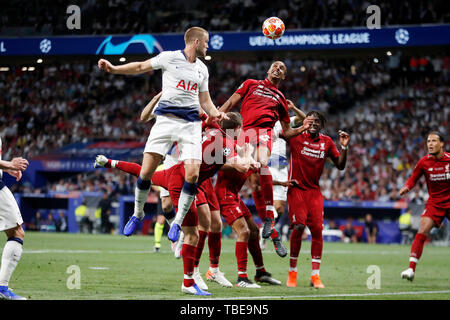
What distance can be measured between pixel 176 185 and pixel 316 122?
277 cm

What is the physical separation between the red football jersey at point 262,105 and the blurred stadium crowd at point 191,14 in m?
21.4

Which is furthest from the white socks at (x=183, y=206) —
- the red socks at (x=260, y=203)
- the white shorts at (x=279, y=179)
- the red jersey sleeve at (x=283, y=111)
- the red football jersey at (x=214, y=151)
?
the white shorts at (x=279, y=179)

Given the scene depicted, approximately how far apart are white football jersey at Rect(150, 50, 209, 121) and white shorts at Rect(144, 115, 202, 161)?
4.3 inches

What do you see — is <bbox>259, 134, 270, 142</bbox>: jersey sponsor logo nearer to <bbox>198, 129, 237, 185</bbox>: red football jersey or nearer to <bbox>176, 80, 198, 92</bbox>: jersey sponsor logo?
<bbox>198, 129, 237, 185</bbox>: red football jersey

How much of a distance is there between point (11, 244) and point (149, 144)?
220 centimetres

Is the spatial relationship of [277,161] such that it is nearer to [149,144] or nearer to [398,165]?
[149,144]

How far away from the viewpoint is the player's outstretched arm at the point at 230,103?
443 inches

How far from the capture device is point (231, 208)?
11.2 meters

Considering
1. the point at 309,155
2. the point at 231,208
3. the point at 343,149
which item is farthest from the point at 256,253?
the point at 343,149

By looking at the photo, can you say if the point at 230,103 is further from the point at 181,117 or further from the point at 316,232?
the point at 316,232

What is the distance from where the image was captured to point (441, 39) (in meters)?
30.5

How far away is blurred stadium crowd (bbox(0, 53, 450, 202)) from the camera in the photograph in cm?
3002

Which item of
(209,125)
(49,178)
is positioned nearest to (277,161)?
(209,125)
